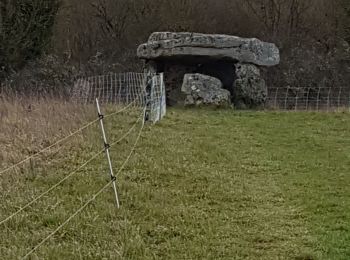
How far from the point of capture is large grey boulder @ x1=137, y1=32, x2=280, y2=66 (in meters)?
17.7

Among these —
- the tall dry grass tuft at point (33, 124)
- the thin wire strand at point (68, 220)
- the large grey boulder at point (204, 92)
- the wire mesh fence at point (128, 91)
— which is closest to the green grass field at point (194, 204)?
the thin wire strand at point (68, 220)

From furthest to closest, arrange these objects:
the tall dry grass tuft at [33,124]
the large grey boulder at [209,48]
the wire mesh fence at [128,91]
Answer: the large grey boulder at [209,48] < the wire mesh fence at [128,91] < the tall dry grass tuft at [33,124]

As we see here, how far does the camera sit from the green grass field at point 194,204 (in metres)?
5.02

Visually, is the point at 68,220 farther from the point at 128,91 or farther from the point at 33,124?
the point at 128,91

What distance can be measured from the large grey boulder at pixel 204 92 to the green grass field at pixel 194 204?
608cm

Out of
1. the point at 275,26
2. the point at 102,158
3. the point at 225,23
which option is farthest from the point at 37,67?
the point at 102,158

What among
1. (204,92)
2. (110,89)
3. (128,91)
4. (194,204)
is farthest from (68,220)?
(110,89)

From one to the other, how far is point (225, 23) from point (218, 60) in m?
6.32

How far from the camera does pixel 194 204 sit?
20.9 feet

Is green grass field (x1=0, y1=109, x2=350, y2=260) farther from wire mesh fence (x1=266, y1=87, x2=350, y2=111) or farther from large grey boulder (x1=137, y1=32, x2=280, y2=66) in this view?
wire mesh fence (x1=266, y1=87, x2=350, y2=111)

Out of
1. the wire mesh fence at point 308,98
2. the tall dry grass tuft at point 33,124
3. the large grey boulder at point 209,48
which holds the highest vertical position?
the large grey boulder at point 209,48

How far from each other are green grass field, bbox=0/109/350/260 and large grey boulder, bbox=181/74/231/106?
20.0ft

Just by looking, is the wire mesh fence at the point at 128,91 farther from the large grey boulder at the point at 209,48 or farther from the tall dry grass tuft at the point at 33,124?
the tall dry grass tuft at the point at 33,124

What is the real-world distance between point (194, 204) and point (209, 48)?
11.8 m
